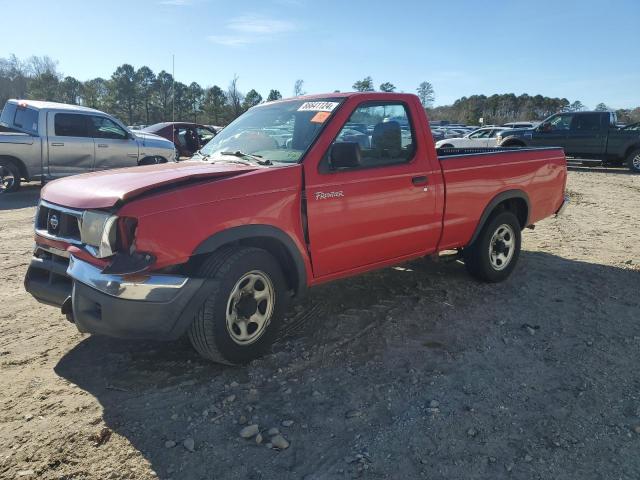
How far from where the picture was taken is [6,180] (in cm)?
1085

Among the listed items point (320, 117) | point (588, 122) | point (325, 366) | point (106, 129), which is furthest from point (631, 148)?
point (325, 366)

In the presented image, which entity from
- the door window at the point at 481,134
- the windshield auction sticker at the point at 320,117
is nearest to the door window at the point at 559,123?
the door window at the point at 481,134

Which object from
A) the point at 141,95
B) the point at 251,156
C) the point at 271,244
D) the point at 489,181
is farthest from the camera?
the point at 141,95

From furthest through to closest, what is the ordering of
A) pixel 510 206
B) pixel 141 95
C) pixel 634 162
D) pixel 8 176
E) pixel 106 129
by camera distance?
pixel 141 95, pixel 634 162, pixel 106 129, pixel 8 176, pixel 510 206

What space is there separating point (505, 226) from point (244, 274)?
3.30m

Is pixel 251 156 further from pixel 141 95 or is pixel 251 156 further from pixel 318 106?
pixel 141 95

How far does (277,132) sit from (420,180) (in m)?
1.31

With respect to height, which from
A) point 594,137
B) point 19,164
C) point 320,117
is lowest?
point 19,164

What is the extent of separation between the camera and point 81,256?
3104mm

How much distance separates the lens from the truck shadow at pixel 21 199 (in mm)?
9757

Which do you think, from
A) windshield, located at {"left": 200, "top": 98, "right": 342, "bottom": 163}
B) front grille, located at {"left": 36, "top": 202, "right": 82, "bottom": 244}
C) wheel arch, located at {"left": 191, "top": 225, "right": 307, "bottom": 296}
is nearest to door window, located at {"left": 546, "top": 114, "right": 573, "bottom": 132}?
windshield, located at {"left": 200, "top": 98, "right": 342, "bottom": 163}

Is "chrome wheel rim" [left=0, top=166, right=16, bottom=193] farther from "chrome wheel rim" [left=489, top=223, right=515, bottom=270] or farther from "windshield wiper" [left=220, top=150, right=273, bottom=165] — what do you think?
"chrome wheel rim" [left=489, top=223, right=515, bottom=270]

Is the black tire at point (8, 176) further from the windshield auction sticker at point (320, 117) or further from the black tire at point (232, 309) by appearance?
the black tire at point (232, 309)

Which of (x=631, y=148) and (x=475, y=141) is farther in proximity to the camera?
(x=475, y=141)
